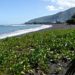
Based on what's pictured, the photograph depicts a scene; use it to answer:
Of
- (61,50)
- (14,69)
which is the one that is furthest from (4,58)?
(61,50)

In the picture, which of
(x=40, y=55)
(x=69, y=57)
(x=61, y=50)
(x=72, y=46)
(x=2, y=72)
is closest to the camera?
(x=2, y=72)

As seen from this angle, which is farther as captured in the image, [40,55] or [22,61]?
[40,55]

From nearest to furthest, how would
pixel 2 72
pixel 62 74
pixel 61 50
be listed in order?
pixel 2 72 < pixel 62 74 < pixel 61 50

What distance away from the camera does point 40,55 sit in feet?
33.2

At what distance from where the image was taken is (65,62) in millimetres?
10445

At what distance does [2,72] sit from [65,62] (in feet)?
9.33

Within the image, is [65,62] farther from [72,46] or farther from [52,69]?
[72,46]

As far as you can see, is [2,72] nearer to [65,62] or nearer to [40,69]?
[40,69]

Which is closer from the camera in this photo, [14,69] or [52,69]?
[14,69]

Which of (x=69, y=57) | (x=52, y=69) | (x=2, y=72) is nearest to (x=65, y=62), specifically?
(x=69, y=57)

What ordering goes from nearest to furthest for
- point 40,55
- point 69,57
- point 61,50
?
point 40,55
point 69,57
point 61,50

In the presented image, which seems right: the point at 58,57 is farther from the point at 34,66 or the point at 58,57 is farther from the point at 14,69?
the point at 14,69

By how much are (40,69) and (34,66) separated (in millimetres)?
353

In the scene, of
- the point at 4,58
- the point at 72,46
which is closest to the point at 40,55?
the point at 4,58
